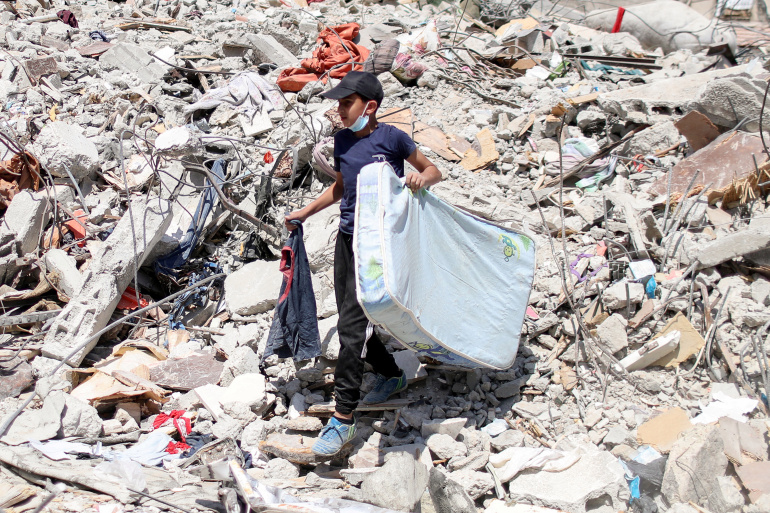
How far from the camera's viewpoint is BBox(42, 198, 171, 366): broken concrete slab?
381 cm

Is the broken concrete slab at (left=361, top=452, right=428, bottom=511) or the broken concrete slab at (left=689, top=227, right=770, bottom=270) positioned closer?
the broken concrete slab at (left=361, top=452, right=428, bottom=511)

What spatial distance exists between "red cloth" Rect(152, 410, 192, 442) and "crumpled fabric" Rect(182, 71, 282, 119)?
3871 millimetres

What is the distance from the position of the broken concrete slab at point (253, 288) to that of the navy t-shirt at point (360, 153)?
1.62 meters

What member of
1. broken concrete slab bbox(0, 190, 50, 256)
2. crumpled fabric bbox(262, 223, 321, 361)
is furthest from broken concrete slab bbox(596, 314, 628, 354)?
broken concrete slab bbox(0, 190, 50, 256)

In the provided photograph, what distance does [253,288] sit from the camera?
4.44 metres

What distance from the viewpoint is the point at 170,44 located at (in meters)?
8.30

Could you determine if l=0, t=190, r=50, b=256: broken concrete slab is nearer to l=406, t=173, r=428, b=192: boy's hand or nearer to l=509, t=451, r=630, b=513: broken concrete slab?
l=406, t=173, r=428, b=192: boy's hand

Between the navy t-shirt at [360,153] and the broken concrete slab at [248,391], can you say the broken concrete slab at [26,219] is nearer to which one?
the broken concrete slab at [248,391]

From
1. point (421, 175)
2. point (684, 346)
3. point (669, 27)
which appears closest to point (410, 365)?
point (421, 175)

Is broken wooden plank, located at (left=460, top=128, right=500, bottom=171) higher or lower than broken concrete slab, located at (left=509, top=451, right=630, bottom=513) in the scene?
higher

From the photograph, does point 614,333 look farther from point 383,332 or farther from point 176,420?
point 176,420

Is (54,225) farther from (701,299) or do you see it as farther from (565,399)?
(701,299)

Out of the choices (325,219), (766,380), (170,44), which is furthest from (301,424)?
(170,44)

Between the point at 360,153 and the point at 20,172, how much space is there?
13.6 feet
